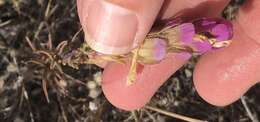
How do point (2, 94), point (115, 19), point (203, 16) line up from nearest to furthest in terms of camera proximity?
point (115, 19), point (203, 16), point (2, 94)

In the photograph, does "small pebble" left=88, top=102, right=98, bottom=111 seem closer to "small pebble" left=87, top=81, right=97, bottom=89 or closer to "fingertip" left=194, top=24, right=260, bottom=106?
"small pebble" left=87, top=81, right=97, bottom=89

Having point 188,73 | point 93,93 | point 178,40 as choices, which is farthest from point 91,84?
point 178,40

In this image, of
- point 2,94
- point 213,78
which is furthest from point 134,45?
point 2,94

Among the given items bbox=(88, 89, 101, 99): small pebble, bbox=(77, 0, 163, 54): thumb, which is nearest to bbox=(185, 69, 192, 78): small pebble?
bbox=(88, 89, 101, 99): small pebble

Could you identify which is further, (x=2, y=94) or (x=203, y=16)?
(x=2, y=94)

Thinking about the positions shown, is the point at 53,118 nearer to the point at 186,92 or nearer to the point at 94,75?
the point at 94,75

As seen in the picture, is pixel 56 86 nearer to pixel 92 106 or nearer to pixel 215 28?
pixel 92 106

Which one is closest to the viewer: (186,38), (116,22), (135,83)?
(116,22)
